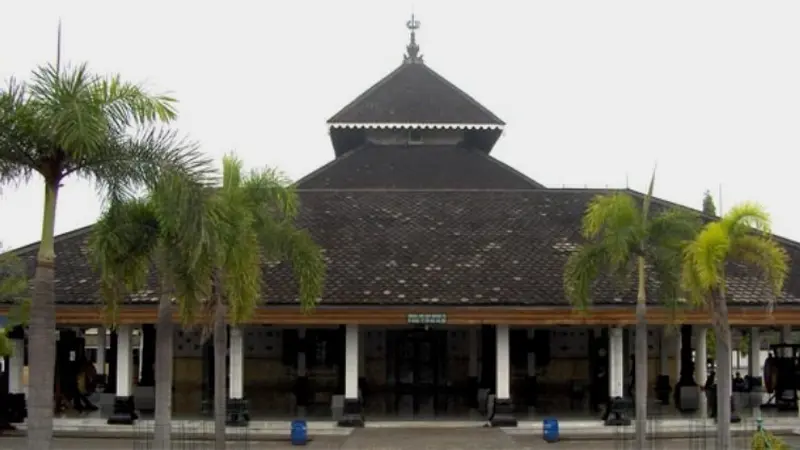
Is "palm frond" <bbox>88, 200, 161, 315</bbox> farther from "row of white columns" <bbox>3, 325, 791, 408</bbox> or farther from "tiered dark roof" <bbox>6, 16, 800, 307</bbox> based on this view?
"row of white columns" <bbox>3, 325, 791, 408</bbox>

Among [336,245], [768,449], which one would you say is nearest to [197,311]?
[768,449]

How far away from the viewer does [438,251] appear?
2631cm

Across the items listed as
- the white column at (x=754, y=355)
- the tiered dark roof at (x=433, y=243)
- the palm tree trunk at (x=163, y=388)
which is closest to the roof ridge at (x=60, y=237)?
the tiered dark roof at (x=433, y=243)

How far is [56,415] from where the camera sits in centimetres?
2553

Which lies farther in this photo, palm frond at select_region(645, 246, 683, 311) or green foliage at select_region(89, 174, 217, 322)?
palm frond at select_region(645, 246, 683, 311)

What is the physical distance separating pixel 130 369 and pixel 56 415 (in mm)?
2634

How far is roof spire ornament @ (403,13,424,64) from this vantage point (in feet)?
137

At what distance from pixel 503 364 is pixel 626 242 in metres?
7.74

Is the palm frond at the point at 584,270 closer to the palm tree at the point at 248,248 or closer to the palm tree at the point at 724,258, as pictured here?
the palm tree at the point at 724,258

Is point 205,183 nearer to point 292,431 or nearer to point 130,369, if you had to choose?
point 292,431

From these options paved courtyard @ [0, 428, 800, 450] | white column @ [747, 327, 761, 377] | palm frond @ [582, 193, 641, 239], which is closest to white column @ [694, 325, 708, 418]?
white column @ [747, 327, 761, 377]

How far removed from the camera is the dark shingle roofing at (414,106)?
37.5 meters

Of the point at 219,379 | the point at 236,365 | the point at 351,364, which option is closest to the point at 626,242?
the point at 219,379

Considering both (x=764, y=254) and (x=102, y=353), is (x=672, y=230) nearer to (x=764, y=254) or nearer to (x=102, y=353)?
(x=764, y=254)
